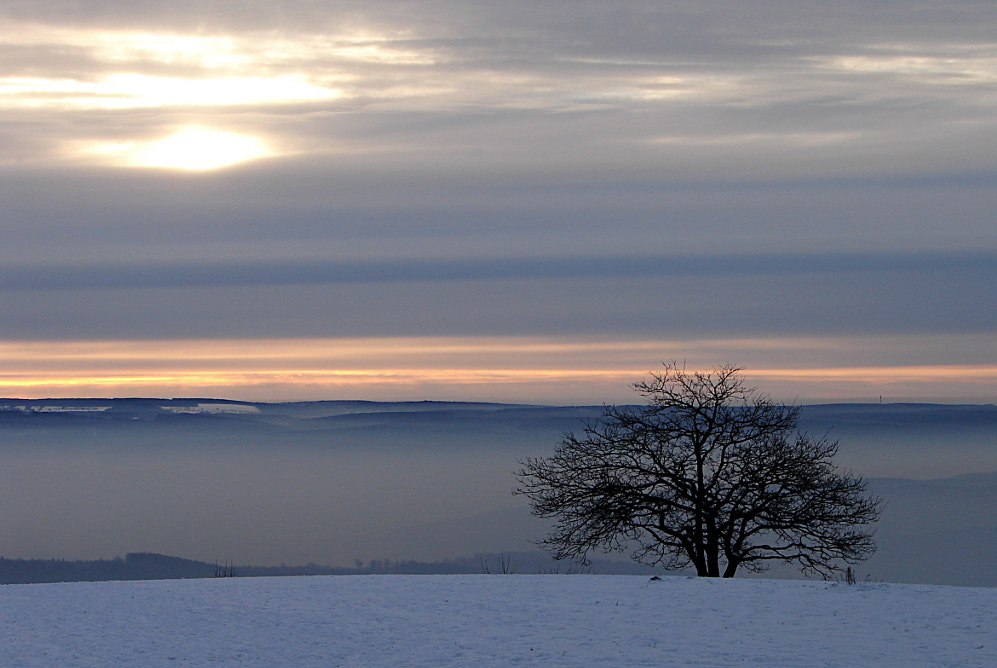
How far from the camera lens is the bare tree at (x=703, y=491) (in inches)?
1308

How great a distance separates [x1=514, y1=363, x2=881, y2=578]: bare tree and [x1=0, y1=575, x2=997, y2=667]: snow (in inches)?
427

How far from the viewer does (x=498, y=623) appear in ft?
59.7

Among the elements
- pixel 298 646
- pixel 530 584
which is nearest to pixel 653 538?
pixel 530 584

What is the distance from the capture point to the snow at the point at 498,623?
15773mm

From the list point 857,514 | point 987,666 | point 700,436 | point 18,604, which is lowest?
point 987,666

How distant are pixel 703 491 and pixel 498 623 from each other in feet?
53.9

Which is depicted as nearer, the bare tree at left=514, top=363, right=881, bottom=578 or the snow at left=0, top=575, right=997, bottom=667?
the snow at left=0, top=575, right=997, bottom=667

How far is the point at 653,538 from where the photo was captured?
34.4 metres

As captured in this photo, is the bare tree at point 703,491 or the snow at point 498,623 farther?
the bare tree at point 703,491

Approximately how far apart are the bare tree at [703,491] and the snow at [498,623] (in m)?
10.9

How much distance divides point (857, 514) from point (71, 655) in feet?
78.8

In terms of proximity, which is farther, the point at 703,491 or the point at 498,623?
the point at 703,491

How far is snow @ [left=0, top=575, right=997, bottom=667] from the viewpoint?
51.8ft

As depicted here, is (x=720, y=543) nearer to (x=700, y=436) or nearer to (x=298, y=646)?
(x=700, y=436)
